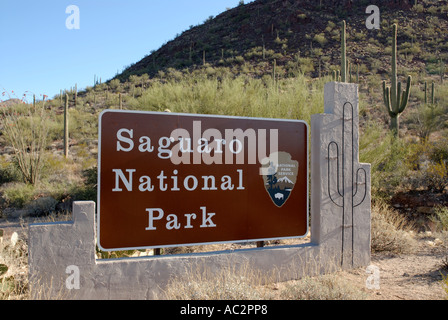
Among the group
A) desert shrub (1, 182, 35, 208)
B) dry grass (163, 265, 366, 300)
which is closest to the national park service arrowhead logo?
dry grass (163, 265, 366, 300)

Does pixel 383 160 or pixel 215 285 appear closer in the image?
pixel 215 285

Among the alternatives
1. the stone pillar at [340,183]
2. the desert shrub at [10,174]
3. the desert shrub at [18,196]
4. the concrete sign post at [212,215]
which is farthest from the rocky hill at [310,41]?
the concrete sign post at [212,215]

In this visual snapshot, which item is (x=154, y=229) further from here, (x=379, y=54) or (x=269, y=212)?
(x=379, y=54)

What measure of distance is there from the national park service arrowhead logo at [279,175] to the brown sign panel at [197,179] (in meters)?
0.02

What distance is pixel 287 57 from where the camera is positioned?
3878 centimetres

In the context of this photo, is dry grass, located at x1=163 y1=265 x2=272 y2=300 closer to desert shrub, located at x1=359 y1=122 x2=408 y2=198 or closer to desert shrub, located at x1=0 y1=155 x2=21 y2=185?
desert shrub, located at x1=359 y1=122 x2=408 y2=198

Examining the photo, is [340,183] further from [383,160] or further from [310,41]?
[310,41]

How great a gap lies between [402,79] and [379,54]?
503 cm

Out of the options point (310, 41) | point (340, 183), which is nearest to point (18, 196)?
point (340, 183)

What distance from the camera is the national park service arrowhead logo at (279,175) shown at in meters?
6.00

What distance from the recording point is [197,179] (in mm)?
5539

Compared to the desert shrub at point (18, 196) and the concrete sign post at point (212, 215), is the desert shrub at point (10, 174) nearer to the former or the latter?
the desert shrub at point (18, 196)

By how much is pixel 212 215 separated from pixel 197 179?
56cm

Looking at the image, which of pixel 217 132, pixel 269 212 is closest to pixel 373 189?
pixel 269 212
